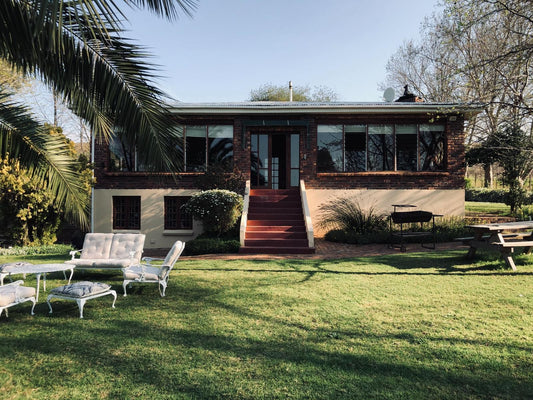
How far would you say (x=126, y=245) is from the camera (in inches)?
331

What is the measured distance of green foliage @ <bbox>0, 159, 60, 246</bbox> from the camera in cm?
1188

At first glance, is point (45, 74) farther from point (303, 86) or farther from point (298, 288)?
point (303, 86)

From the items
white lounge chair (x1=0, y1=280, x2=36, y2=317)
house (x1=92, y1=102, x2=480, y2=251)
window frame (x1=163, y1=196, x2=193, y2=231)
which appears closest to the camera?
white lounge chair (x1=0, y1=280, x2=36, y2=317)

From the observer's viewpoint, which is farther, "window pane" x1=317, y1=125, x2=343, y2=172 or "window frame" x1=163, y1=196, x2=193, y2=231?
"window pane" x1=317, y1=125, x2=343, y2=172

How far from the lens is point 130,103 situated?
403 cm

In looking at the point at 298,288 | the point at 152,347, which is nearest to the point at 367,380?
the point at 152,347

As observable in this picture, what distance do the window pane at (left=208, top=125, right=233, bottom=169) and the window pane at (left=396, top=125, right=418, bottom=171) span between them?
6835 mm

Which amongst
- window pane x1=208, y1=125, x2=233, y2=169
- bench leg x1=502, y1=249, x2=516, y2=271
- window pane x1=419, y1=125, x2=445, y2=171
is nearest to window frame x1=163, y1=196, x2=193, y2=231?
window pane x1=208, y1=125, x2=233, y2=169

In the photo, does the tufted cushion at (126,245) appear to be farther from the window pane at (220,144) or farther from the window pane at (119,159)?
the window pane at (119,159)

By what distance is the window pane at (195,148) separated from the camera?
15000 mm

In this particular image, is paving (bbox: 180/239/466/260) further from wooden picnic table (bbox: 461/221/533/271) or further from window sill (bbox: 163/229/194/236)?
window sill (bbox: 163/229/194/236)

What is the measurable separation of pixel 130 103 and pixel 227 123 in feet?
36.4

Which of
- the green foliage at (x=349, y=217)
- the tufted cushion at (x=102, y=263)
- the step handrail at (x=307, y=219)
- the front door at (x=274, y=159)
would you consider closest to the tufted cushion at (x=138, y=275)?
the tufted cushion at (x=102, y=263)

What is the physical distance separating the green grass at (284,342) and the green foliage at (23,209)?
625cm
